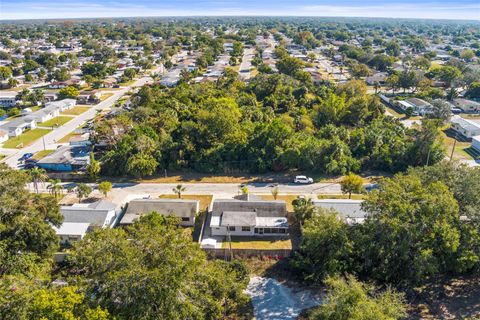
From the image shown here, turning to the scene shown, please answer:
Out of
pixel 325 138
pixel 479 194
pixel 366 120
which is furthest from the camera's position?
pixel 366 120

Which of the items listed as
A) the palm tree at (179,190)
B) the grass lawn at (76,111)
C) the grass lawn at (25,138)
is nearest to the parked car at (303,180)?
the palm tree at (179,190)

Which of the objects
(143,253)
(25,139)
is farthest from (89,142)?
(143,253)

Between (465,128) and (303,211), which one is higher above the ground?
(465,128)

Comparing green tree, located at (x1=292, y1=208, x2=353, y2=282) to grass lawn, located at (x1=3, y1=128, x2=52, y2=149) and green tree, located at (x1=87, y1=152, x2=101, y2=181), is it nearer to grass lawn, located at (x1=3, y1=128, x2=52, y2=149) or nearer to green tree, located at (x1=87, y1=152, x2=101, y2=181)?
green tree, located at (x1=87, y1=152, x2=101, y2=181)

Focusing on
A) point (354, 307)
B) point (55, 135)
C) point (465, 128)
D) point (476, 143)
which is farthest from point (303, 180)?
point (55, 135)

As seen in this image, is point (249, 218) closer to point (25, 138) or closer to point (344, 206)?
point (344, 206)

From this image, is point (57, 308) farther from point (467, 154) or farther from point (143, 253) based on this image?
point (467, 154)

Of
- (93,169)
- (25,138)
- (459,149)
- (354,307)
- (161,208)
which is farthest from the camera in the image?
(25,138)

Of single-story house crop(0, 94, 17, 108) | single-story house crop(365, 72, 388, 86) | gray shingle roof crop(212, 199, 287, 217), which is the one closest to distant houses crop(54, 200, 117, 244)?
gray shingle roof crop(212, 199, 287, 217)
